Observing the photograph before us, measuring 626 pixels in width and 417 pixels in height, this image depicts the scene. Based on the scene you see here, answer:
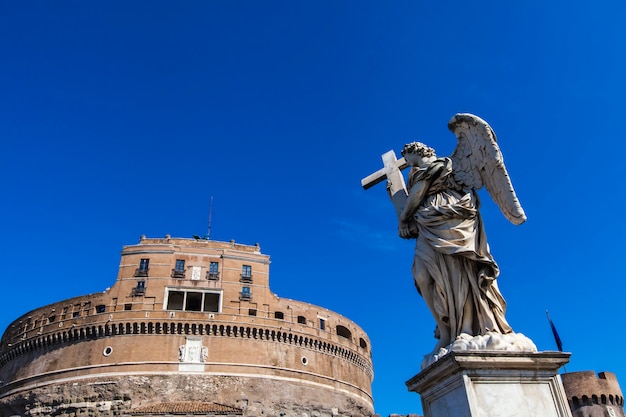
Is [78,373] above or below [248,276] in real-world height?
below

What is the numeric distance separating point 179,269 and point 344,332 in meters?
13.8

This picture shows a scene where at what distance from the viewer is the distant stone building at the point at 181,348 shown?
104ft

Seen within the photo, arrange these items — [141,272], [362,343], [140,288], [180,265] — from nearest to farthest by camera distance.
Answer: [140,288] → [141,272] → [180,265] → [362,343]

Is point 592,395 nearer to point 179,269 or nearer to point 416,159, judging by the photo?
point 179,269

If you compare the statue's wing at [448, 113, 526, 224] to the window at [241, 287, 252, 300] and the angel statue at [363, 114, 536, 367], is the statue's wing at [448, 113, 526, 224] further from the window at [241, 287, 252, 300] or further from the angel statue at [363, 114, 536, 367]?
the window at [241, 287, 252, 300]

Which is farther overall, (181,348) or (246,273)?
(246,273)

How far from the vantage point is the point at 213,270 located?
36.1 metres

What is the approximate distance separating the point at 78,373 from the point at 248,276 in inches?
494

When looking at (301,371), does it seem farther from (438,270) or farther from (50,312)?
(438,270)

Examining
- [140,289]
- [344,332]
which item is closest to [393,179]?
[140,289]

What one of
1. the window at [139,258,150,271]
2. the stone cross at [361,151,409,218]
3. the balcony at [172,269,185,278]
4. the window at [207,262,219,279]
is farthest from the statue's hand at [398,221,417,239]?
the window at [139,258,150,271]

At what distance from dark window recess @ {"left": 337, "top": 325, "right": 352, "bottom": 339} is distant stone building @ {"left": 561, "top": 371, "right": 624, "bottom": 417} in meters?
15.7

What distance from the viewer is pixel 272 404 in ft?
107

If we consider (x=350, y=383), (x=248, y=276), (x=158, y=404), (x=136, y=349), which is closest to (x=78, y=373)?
(x=136, y=349)
